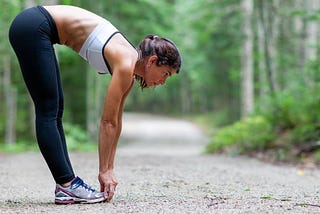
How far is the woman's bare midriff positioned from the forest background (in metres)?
2.29

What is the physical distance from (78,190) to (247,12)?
54.8 ft

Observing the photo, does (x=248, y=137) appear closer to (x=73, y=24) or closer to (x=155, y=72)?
(x=155, y=72)

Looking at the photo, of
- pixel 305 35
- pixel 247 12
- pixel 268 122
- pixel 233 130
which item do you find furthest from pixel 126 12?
pixel 268 122

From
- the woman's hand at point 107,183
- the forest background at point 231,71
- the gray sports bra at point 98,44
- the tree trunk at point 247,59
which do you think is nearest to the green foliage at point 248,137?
the forest background at point 231,71

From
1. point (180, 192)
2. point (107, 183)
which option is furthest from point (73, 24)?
point (180, 192)

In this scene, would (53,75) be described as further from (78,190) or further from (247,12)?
(247,12)

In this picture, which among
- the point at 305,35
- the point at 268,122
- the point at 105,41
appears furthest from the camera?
the point at 305,35

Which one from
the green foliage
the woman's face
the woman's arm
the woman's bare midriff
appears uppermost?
the woman's bare midriff

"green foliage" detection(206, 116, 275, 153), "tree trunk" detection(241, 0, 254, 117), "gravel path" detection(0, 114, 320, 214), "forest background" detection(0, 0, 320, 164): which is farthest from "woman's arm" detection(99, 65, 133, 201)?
"tree trunk" detection(241, 0, 254, 117)

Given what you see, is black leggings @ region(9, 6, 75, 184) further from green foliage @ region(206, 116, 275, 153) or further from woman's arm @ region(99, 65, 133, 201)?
green foliage @ region(206, 116, 275, 153)

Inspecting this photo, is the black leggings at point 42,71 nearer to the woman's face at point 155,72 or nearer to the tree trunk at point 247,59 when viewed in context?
the woman's face at point 155,72

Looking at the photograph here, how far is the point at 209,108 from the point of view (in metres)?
48.7

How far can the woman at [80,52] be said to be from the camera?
346cm

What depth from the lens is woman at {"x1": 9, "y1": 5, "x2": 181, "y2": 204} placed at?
136 inches
